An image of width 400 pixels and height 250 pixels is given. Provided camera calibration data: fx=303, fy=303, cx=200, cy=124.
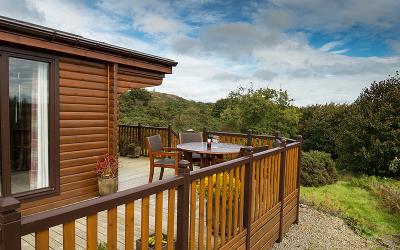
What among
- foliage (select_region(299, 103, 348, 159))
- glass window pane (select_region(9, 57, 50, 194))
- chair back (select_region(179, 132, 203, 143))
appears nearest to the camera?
glass window pane (select_region(9, 57, 50, 194))

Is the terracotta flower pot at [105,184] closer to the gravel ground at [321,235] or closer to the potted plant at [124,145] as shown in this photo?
the gravel ground at [321,235]

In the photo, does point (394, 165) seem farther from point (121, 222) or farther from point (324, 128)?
point (121, 222)

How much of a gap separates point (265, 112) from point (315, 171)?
5.06 meters

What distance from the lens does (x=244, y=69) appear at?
1964 cm

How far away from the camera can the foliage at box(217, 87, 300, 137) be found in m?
12.8

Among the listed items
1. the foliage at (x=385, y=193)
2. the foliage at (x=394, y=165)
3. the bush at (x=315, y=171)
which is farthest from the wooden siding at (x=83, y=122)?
the foliage at (x=394, y=165)

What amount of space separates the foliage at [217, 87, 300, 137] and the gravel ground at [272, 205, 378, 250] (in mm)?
7410

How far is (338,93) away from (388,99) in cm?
508

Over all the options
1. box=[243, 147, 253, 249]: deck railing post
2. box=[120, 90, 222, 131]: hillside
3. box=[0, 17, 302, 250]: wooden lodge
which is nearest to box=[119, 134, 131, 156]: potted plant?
box=[0, 17, 302, 250]: wooden lodge

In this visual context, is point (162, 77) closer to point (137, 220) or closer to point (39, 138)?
point (39, 138)

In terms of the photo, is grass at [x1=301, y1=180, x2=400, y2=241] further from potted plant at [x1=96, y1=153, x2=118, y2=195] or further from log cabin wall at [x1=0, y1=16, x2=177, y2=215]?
log cabin wall at [x1=0, y1=16, x2=177, y2=215]

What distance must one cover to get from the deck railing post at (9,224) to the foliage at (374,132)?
37.9 ft

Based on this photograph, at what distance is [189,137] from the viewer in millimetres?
7254

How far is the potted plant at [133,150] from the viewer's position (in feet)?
29.4
